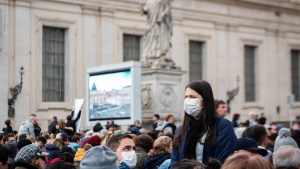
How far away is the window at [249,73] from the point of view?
129 feet

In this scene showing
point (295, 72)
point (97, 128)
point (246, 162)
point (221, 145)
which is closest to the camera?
point (246, 162)

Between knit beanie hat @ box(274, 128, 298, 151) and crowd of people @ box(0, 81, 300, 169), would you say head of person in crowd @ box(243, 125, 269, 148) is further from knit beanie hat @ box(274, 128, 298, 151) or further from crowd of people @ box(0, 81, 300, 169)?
crowd of people @ box(0, 81, 300, 169)

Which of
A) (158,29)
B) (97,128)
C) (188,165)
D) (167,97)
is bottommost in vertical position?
(97,128)

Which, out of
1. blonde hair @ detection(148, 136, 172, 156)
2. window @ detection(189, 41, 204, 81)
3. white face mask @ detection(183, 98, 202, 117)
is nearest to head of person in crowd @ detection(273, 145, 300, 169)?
white face mask @ detection(183, 98, 202, 117)

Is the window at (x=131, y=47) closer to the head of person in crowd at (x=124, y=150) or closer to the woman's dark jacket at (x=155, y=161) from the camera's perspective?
the woman's dark jacket at (x=155, y=161)

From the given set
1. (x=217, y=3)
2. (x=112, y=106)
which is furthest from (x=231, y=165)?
(x=217, y=3)

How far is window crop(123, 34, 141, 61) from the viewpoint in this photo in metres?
34.0

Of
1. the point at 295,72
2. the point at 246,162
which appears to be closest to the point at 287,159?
the point at 246,162

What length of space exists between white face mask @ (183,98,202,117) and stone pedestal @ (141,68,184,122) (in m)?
15.9

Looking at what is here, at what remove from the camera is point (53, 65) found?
102 feet

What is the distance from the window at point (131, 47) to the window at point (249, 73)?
8239 millimetres

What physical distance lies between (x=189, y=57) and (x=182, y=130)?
30.3 m

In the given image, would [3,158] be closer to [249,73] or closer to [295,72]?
[249,73]

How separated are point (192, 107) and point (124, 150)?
40.8 inches
